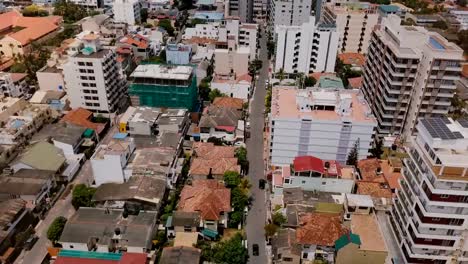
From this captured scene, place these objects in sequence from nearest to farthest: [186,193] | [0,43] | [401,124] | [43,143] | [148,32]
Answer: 1. [186,193]
2. [43,143]
3. [401,124]
4. [0,43]
5. [148,32]

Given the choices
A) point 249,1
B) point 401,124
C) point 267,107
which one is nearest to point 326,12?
point 249,1

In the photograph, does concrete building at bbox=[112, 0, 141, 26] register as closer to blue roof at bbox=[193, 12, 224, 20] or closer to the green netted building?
blue roof at bbox=[193, 12, 224, 20]

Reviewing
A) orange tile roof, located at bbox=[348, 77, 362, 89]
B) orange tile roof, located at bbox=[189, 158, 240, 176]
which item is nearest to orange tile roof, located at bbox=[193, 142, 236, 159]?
orange tile roof, located at bbox=[189, 158, 240, 176]

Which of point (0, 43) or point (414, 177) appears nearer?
point (414, 177)

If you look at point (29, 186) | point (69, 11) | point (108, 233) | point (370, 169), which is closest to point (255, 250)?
point (108, 233)

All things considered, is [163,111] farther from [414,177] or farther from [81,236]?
[414,177]

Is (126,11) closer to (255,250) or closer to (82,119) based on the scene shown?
(82,119)

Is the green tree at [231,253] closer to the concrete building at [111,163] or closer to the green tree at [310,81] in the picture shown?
the concrete building at [111,163]
